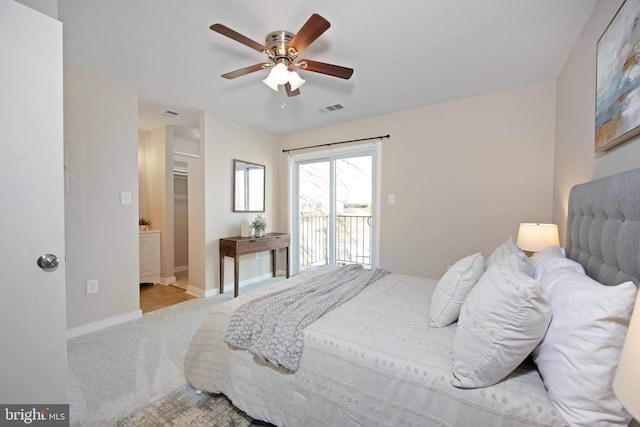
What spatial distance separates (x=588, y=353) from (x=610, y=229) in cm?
70

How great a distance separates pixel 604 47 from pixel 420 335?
189 cm

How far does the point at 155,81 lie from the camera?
264cm

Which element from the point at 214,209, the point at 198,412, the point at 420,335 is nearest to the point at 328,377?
the point at 420,335

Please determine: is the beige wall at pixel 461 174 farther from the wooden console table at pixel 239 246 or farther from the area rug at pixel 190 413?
the area rug at pixel 190 413

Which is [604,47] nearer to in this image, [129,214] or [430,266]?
[430,266]

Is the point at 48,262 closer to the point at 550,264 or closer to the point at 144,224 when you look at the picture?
the point at 550,264

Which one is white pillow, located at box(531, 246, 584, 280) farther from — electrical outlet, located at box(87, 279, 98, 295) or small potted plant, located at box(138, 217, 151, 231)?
small potted plant, located at box(138, 217, 151, 231)

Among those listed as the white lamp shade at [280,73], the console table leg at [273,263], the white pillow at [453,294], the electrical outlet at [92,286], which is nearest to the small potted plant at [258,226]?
the console table leg at [273,263]

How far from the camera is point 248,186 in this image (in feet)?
13.4

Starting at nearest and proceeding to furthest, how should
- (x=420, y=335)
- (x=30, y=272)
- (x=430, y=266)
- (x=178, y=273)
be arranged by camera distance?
(x=30, y=272), (x=420, y=335), (x=430, y=266), (x=178, y=273)

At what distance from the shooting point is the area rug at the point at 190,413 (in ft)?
4.71

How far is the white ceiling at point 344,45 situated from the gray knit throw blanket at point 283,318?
1.86m

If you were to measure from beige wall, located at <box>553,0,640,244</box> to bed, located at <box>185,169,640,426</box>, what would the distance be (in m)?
0.19

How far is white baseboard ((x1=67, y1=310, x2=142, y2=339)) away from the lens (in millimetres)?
2397
